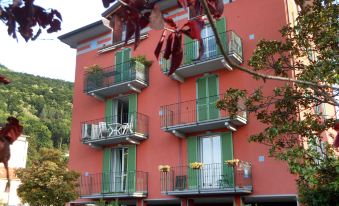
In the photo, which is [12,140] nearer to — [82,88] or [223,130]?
[223,130]

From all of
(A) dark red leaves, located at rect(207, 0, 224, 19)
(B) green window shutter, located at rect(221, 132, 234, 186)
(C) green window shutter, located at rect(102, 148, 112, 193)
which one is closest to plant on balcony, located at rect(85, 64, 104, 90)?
(C) green window shutter, located at rect(102, 148, 112, 193)

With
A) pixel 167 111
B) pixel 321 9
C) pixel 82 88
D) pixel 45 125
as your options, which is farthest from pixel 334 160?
pixel 45 125

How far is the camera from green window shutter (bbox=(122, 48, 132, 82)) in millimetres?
18375

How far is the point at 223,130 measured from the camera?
52.3 ft

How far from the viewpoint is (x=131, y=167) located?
18.1 m

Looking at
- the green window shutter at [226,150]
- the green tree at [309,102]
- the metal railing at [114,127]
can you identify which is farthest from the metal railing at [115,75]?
the green tree at [309,102]

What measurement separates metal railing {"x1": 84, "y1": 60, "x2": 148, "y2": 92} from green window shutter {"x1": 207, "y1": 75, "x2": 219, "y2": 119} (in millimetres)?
3279

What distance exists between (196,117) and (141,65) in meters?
3.92

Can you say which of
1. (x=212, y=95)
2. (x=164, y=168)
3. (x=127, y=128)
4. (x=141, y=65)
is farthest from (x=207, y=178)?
(x=141, y=65)

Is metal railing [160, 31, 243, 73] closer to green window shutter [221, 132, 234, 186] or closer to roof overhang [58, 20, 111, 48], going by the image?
green window shutter [221, 132, 234, 186]

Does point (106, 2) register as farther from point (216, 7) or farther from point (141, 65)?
point (141, 65)

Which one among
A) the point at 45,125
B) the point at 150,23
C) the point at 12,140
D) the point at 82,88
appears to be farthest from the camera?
→ the point at 45,125

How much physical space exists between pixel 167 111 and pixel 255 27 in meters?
4.92

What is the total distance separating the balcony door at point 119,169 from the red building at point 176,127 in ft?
0.15
